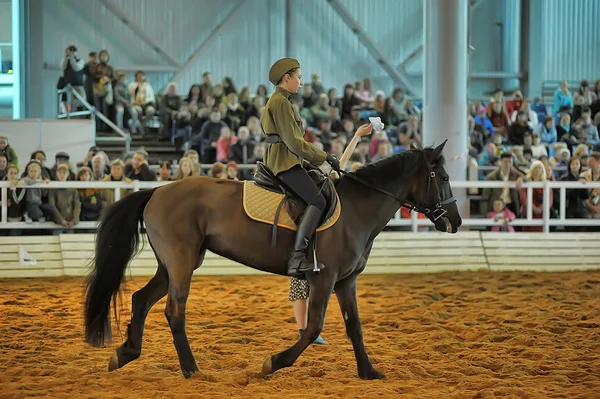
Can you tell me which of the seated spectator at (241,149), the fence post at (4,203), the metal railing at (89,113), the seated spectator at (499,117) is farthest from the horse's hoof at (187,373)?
the seated spectator at (499,117)

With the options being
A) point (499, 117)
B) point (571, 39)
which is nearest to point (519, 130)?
point (499, 117)

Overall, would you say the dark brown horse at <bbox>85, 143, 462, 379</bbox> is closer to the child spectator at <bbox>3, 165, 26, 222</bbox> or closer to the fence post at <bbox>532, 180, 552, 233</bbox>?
the child spectator at <bbox>3, 165, 26, 222</bbox>

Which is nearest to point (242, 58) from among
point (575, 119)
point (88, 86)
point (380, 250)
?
point (88, 86)

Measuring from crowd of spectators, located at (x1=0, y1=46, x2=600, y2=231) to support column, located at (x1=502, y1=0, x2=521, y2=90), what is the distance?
3.35 m

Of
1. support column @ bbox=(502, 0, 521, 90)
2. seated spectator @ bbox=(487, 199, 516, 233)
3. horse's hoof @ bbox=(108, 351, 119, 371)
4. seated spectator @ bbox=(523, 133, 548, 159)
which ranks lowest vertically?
horse's hoof @ bbox=(108, 351, 119, 371)

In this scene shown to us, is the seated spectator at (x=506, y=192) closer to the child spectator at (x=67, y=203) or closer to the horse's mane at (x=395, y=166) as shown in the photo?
the child spectator at (x=67, y=203)

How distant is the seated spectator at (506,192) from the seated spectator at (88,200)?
230 inches

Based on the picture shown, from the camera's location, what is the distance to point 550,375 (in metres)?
5.69

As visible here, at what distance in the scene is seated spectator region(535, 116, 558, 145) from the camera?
1778 centimetres

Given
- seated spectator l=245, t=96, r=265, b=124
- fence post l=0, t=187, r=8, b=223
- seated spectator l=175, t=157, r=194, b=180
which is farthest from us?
seated spectator l=245, t=96, r=265, b=124

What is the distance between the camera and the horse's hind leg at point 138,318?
5.77 meters

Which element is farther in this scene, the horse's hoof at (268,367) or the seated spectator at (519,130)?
the seated spectator at (519,130)

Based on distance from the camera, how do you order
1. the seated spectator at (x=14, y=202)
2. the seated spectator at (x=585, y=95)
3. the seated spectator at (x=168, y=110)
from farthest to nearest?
the seated spectator at (x=585, y=95) < the seated spectator at (x=168, y=110) < the seated spectator at (x=14, y=202)

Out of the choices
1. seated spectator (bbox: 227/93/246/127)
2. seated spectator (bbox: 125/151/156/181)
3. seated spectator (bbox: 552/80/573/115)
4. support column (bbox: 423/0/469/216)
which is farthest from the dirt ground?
seated spectator (bbox: 552/80/573/115)
